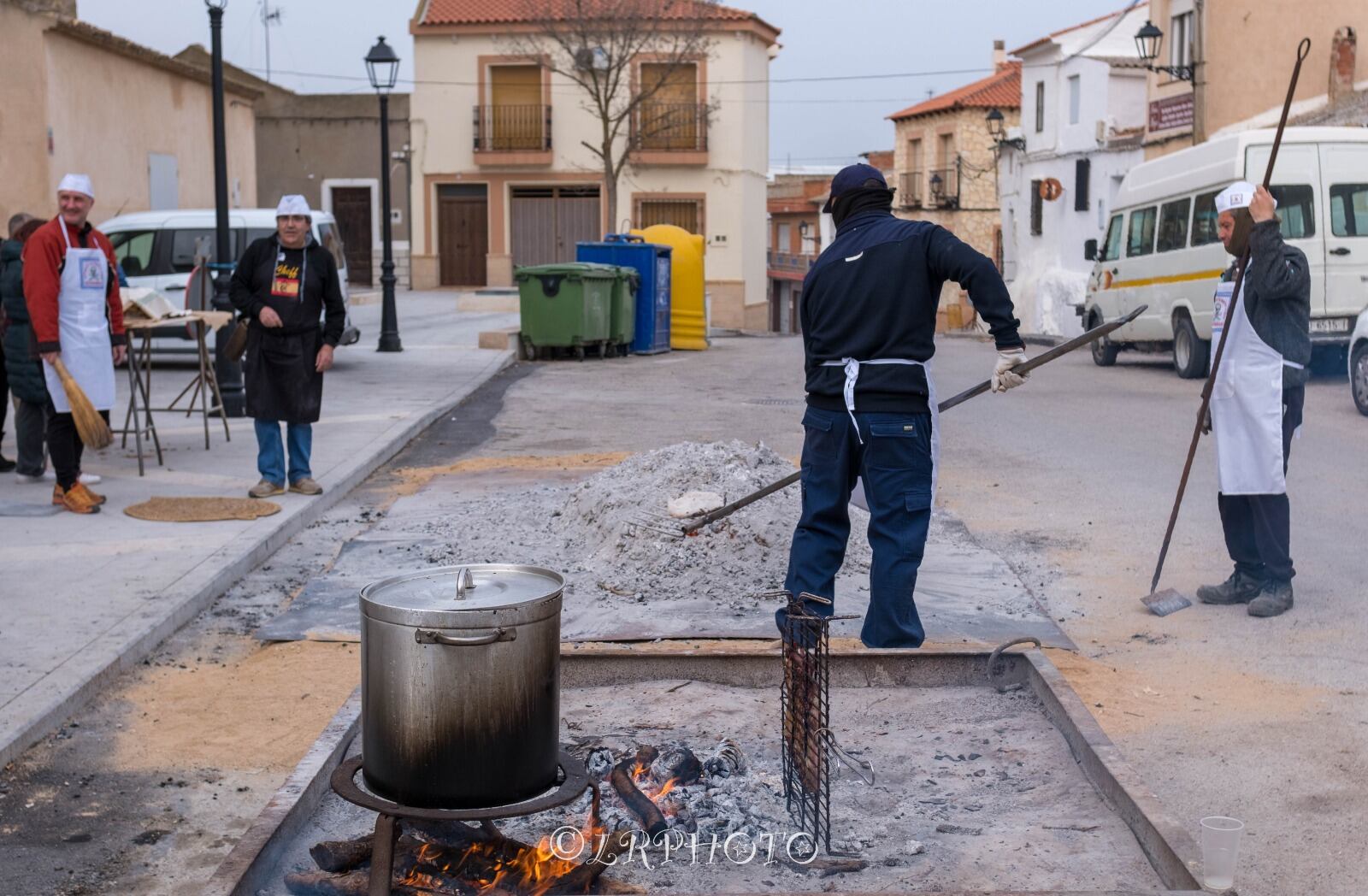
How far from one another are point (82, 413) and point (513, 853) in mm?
5886

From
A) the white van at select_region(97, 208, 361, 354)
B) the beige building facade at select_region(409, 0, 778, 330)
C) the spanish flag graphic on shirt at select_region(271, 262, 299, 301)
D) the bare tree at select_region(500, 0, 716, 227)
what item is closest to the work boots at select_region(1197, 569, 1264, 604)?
the spanish flag graphic on shirt at select_region(271, 262, 299, 301)

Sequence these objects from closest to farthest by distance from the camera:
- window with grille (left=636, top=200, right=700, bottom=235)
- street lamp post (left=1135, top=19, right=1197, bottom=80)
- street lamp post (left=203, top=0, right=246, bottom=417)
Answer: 1. street lamp post (left=203, top=0, right=246, bottom=417)
2. street lamp post (left=1135, top=19, right=1197, bottom=80)
3. window with grille (left=636, top=200, right=700, bottom=235)

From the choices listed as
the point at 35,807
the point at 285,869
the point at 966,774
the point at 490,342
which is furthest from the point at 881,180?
the point at 490,342

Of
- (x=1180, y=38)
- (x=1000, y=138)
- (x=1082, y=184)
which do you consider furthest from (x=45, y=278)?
(x=1000, y=138)

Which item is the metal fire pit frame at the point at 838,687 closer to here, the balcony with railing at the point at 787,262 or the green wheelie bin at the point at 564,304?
the green wheelie bin at the point at 564,304

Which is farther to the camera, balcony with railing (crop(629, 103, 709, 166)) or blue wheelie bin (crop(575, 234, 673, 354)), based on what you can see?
balcony with railing (crop(629, 103, 709, 166))

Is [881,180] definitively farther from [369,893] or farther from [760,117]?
[760,117]

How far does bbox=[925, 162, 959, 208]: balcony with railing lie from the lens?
4912 centimetres

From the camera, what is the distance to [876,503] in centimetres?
517

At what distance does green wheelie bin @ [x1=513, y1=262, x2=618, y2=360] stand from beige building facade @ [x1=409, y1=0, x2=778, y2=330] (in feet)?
65.0

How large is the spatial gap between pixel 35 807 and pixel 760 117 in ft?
132

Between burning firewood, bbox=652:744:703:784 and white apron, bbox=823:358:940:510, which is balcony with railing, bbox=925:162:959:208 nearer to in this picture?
white apron, bbox=823:358:940:510

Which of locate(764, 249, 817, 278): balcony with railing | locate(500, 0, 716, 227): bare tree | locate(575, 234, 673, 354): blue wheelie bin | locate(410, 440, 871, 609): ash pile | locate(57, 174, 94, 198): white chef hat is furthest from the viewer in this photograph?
locate(764, 249, 817, 278): balcony with railing

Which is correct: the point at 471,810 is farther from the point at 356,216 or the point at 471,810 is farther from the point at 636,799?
the point at 356,216
